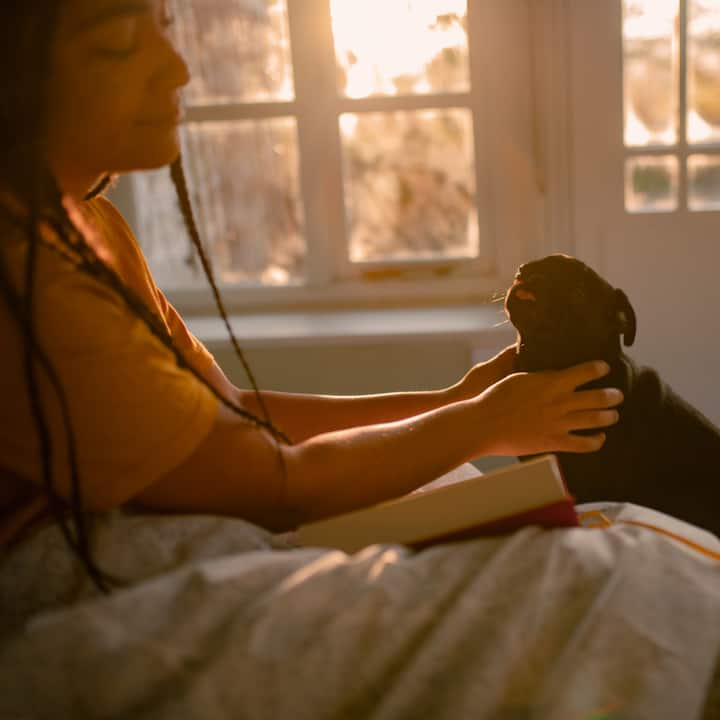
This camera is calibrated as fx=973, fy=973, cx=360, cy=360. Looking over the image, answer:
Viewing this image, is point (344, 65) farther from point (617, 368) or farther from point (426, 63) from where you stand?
point (617, 368)

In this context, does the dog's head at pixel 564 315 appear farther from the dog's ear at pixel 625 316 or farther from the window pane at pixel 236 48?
the window pane at pixel 236 48

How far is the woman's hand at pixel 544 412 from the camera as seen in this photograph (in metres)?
1.03

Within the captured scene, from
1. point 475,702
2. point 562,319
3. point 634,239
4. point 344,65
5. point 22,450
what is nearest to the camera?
point 475,702

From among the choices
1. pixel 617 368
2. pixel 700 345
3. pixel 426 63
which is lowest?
pixel 700 345

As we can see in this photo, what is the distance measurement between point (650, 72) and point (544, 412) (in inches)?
44.1

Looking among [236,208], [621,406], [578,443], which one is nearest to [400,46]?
[236,208]

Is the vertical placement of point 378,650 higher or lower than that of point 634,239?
lower

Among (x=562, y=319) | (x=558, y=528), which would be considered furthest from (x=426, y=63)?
(x=558, y=528)

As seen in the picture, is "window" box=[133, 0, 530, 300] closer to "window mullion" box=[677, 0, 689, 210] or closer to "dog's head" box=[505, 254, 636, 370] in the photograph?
"window mullion" box=[677, 0, 689, 210]

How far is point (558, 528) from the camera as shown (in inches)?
33.2

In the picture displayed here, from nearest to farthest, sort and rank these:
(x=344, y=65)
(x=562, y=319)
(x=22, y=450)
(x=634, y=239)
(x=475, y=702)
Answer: (x=475, y=702) < (x=22, y=450) < (x=562, y=319) < (x=634, y=239) < (x=344, y=65)

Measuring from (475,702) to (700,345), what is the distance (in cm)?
142

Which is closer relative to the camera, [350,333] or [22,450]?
[22,450]

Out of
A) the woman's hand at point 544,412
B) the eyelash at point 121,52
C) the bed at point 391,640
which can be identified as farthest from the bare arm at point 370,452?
the eyelash at point 121,52
